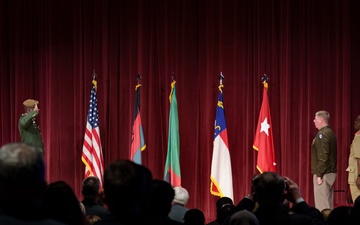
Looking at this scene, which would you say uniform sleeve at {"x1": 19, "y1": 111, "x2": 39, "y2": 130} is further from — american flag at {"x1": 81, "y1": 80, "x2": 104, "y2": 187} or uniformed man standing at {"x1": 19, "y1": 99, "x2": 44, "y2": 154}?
american flag at {"x1": 81, "y1": 80, "x2": 104, "y2": 187}

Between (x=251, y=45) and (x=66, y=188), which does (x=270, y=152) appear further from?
(x=66, y=188)

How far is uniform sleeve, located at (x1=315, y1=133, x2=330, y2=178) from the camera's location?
8195 mm

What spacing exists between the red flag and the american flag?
2.45 meters

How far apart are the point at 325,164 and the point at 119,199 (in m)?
6.29

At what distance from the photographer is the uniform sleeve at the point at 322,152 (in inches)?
323

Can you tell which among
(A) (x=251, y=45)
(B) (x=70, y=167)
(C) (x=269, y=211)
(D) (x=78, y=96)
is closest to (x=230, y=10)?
A: (A) (x=251, y=45)

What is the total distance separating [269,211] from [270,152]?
576 centimetres

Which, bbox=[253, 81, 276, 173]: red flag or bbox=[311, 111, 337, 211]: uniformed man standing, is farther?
bbox=[253, 81, 276, 173]: red flag

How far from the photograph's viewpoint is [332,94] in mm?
9289

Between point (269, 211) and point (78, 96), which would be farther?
point (78, 96)

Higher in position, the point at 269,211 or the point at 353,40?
the point at 353,40

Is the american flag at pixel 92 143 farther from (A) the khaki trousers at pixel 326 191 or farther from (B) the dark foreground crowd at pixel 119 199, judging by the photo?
(B) the dark foreground crowd at pixel 119 199

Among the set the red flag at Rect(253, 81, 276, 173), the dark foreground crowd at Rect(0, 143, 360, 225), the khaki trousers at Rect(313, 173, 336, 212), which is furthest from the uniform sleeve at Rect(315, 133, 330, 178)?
the dark foreground crowd at Rect(0, 143, 360, 225)

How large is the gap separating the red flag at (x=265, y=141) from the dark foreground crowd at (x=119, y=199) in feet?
16.5
